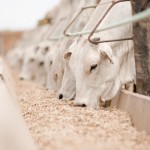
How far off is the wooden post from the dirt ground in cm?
42

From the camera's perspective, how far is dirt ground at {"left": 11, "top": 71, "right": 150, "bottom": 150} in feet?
14.3

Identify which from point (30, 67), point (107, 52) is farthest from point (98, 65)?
point (30, 67)

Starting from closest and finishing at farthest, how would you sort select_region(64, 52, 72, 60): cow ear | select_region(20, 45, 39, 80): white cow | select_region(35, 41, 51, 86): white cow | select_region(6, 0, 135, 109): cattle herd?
select_region(6, 0, 135, 109): cattle herd < select_region(64, 52, 72, 60): cow ear < select_region(35, 41, 51, 86): white cow < select_region(20, 45, 39, 80): white cow

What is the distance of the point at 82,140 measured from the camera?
4430 millimetres

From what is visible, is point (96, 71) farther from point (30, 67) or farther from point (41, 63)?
point (30, 67)

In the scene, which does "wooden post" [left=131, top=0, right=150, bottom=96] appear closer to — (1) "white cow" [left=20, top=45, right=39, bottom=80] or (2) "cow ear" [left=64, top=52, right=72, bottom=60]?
(2) "cow ear" [left=64, top=52, right=72, bottom=60]

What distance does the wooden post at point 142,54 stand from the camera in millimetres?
6482

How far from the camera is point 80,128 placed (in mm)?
5039

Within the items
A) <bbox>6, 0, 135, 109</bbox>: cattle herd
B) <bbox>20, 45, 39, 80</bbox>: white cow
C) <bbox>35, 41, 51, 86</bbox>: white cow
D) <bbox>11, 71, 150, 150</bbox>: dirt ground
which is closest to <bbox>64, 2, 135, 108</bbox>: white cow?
<bbox>6, 0, 135, 109</bbox>: cattle herd

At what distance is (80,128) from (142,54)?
6.17ft

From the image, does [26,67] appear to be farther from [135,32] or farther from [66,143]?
[66,143]

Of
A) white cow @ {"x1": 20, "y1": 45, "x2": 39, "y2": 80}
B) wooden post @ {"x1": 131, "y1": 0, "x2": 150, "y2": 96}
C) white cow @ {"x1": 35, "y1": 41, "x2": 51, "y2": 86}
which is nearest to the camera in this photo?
wooden post @ {"x1": 131, "y1": 0, "x2": 150, "y2": 96}

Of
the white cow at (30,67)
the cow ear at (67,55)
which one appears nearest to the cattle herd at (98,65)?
the cow ear at (67,55)

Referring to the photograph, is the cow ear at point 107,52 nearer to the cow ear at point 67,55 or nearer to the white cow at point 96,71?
the white cow at point 96,71
